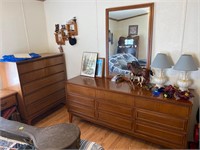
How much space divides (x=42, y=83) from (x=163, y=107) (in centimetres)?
193

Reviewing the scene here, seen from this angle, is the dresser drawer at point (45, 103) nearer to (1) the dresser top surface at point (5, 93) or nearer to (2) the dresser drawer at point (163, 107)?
(1) the dresser top surface at point (5, 93)

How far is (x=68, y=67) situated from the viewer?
10.0 feet

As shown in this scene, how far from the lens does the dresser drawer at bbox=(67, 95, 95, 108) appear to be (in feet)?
7.45

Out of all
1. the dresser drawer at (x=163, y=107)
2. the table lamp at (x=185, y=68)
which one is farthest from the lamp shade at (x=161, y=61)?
the dresser drawer at (x=163, y=107)

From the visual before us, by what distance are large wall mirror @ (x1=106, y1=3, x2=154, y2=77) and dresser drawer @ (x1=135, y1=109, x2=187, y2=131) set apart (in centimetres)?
67

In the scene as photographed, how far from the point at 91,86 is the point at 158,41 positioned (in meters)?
1.09

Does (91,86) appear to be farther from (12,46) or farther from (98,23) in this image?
(12,46)

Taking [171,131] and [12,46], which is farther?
[12,46]

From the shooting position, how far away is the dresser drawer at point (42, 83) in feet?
7.79

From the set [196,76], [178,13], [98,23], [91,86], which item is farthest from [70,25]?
[196,76]

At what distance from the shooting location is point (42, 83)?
2.62m

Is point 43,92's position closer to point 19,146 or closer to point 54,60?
point 54,60

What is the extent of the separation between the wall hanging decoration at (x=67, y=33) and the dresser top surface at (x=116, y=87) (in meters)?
0.78

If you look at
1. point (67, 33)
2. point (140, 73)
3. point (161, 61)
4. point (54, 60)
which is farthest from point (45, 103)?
point (161, 61)
